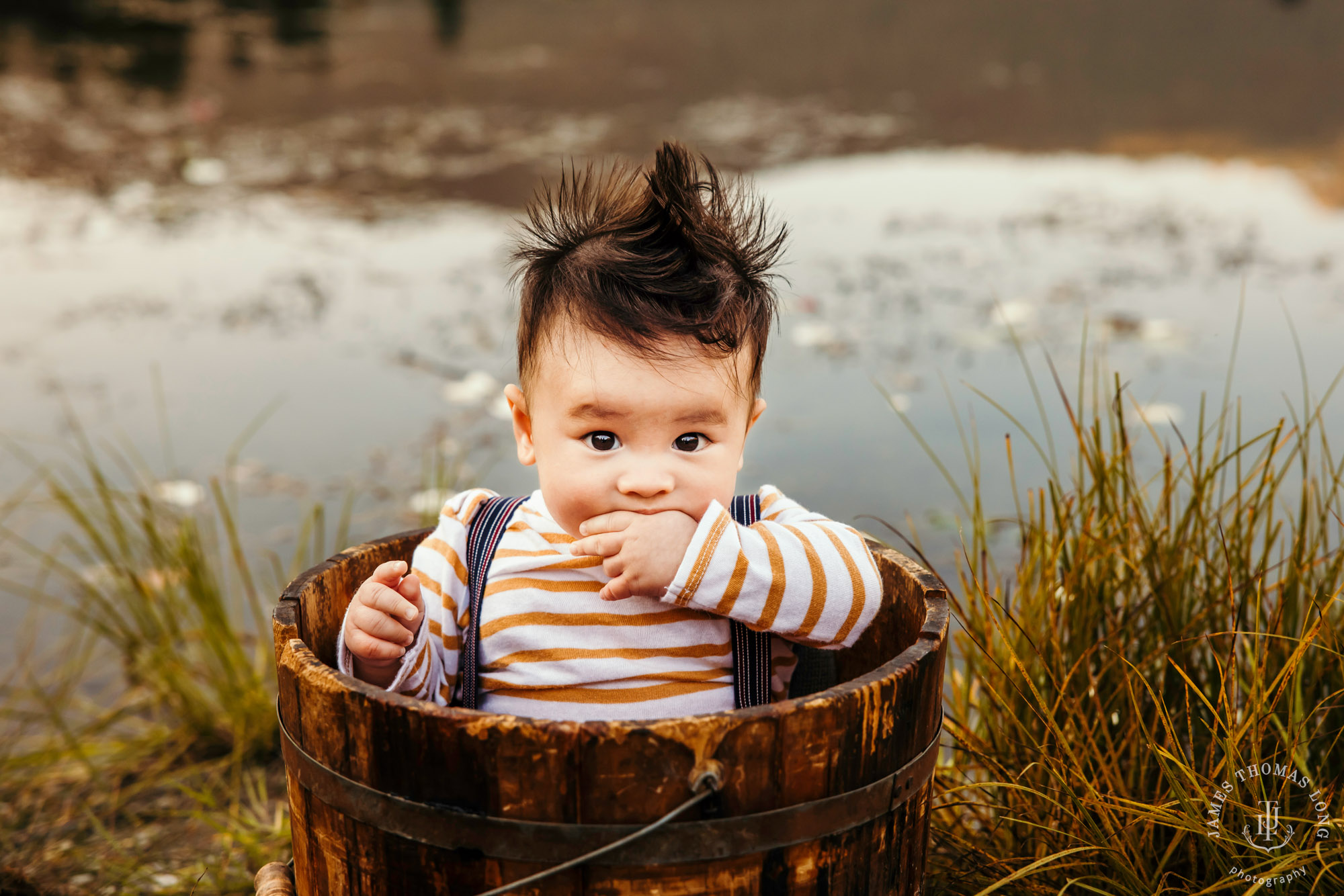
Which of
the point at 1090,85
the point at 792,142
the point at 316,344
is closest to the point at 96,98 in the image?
the point at 316,344

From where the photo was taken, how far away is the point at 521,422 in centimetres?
174

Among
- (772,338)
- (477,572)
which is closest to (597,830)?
(477,572)

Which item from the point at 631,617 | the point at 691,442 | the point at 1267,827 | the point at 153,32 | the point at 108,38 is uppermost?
the point at 153,32

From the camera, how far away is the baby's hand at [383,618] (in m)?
1.54

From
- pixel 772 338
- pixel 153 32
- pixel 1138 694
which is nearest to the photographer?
pixel 1138 694

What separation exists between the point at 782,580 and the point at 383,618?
1.92 feet

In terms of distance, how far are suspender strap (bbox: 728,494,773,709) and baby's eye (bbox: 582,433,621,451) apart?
34 centimetres

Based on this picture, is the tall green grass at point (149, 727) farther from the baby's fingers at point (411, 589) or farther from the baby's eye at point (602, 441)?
the baby's eye at point (602, 441)

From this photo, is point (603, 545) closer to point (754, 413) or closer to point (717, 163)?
point (754, 413)

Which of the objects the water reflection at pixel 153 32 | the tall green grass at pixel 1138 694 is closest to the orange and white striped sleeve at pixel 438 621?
the tall green grass at pixel 1138 694

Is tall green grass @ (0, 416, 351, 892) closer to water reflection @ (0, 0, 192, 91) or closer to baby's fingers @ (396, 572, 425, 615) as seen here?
baby's fingers @ (396, 572, 425, 615)

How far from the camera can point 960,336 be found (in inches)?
206

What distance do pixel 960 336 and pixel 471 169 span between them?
13.5ft
